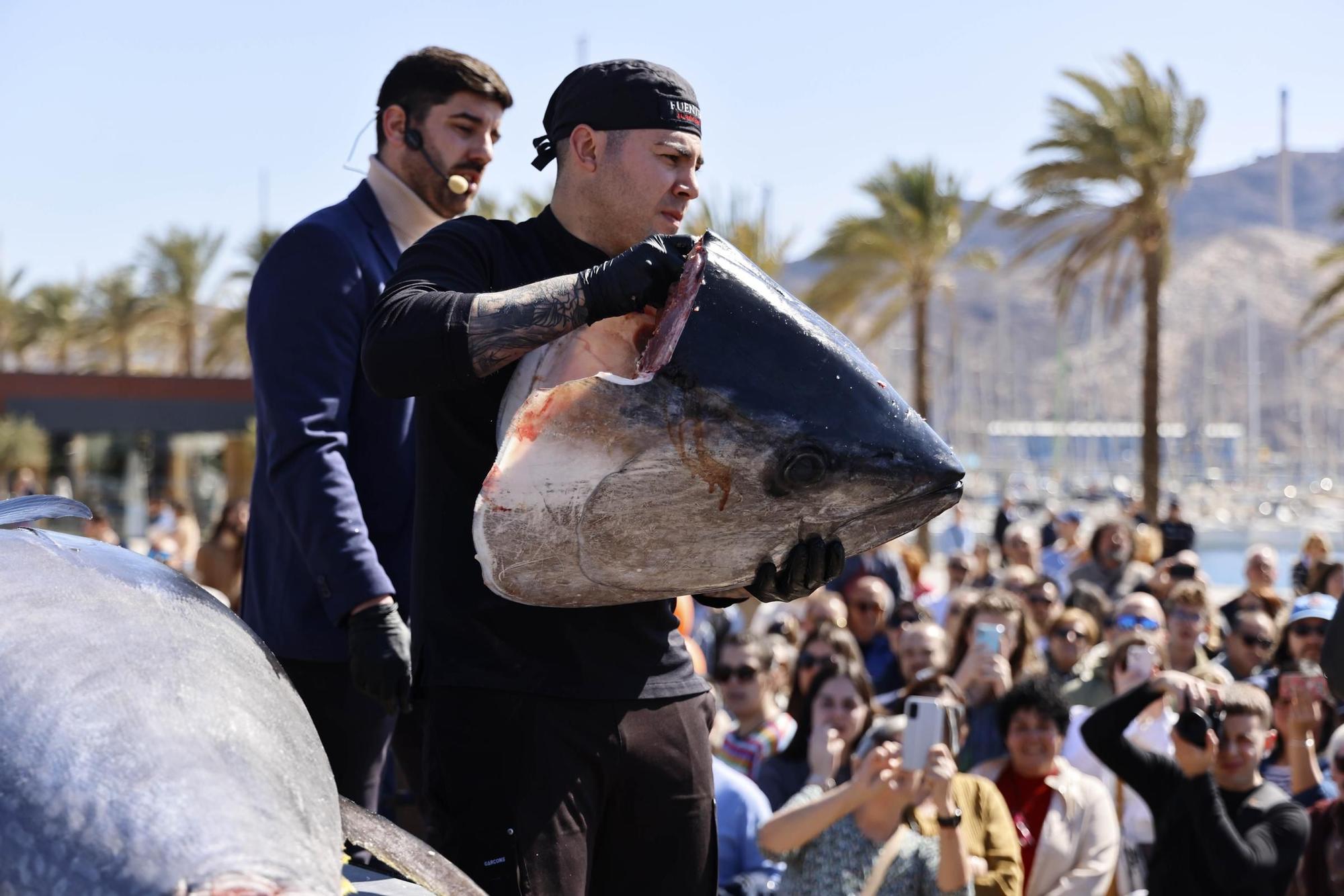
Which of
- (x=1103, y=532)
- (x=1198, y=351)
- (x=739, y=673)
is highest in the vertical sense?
(x=1198, y=351)

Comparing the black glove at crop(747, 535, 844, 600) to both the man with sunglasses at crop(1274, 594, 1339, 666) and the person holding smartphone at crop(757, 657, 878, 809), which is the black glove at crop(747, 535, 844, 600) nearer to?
the person holding smartphone at crop(757, 657, 878, 809)

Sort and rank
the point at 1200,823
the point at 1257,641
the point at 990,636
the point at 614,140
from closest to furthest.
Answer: the point at 614,140, the point at 1200,823, the point at 990,636, the point at 1257,641

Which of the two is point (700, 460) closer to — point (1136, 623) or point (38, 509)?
point (38, 509)

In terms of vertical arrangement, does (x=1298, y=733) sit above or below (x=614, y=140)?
below

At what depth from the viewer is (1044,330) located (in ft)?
536

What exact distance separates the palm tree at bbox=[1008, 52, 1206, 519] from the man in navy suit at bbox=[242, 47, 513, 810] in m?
19.0

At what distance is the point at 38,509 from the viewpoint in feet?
6.73

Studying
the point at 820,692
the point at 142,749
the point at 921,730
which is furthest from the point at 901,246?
the point at 142,749

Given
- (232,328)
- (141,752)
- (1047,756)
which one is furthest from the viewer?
(232,328)

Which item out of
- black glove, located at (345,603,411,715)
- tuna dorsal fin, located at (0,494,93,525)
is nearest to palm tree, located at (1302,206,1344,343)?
black glove, located at (345,603,411,715)

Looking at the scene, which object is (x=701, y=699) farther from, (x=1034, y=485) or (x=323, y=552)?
(x=1034, y=485)

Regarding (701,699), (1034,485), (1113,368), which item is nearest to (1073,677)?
(701,699)

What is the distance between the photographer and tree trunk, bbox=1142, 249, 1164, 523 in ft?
71.8

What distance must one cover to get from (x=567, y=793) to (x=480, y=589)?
35 centimetres
